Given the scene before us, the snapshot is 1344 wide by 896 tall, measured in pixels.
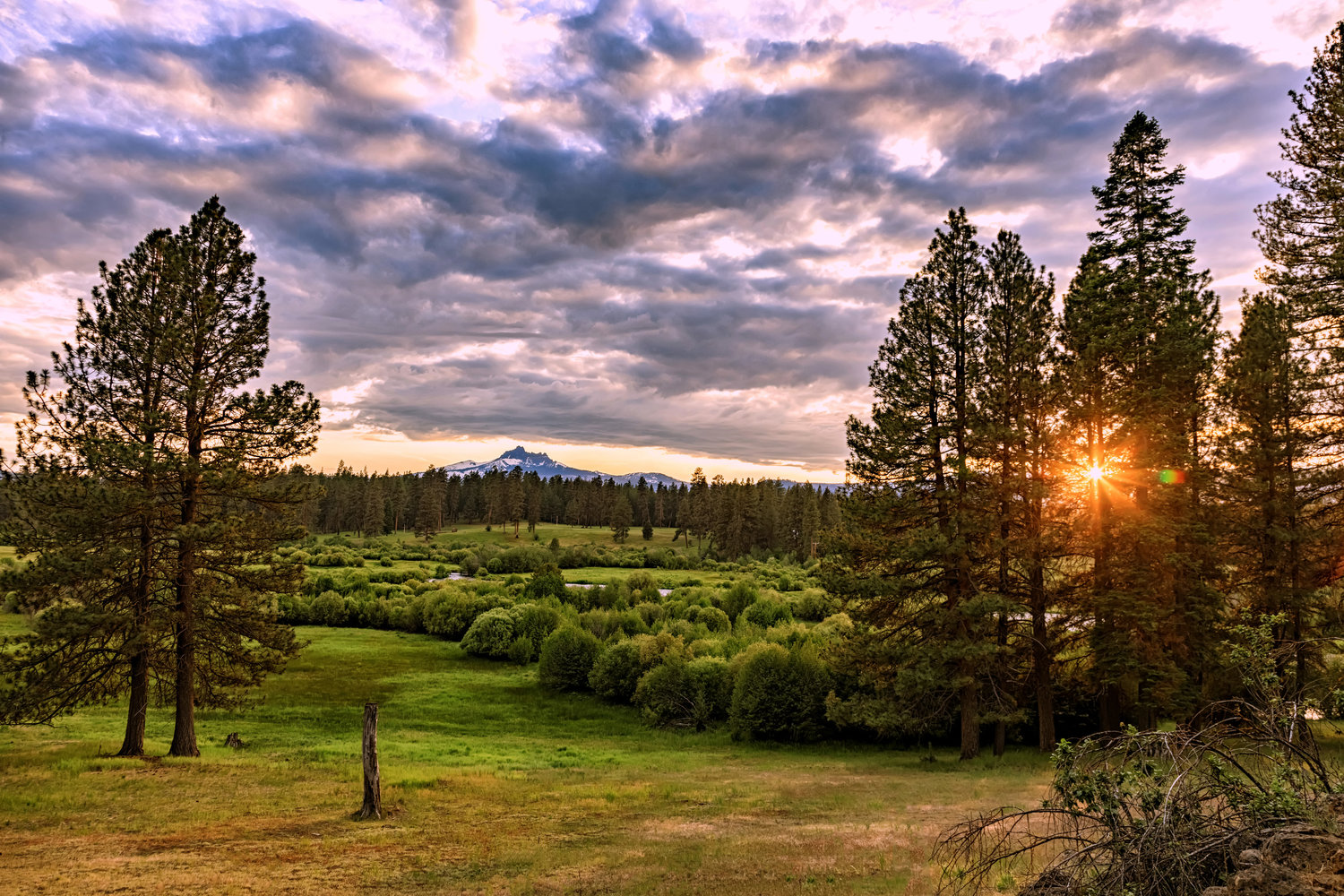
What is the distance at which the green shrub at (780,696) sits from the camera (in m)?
31.4

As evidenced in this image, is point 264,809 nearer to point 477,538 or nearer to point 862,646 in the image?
point 862,646

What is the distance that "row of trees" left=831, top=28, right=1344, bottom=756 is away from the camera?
21.9m

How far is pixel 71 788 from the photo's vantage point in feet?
56.8

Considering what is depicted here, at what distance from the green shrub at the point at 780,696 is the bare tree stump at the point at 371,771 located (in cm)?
1905

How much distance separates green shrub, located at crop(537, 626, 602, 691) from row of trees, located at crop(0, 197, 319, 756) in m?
21.2

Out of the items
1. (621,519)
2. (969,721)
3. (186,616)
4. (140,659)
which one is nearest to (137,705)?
(140,659)

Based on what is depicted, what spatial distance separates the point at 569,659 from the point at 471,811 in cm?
2476

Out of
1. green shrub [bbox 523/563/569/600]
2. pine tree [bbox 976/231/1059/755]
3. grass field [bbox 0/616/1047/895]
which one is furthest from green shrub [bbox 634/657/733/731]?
green shrub [bbox 523/563/569/600]

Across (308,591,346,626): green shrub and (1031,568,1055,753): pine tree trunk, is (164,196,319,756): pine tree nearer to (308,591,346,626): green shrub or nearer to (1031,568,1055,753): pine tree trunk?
(1031,568,1055,753): pine tree trunk

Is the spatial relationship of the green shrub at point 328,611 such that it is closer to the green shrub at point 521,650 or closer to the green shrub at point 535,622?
the green shrub at point 535,622

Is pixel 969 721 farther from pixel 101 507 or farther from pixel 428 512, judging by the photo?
pixel 428 512

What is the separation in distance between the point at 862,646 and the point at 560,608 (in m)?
32.3

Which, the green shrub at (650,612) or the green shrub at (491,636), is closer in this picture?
the green shrub at (491,636)

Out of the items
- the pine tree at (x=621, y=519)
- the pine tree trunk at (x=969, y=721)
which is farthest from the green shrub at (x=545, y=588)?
the pine tree at (x=621, y=519)
